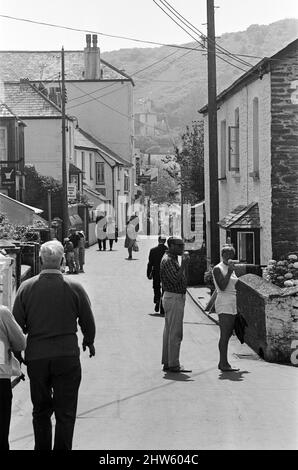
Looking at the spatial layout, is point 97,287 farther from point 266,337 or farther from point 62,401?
point 62,401

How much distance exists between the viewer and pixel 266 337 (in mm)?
12906

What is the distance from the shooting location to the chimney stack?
70000mm

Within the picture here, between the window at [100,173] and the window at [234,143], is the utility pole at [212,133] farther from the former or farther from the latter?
the window at [100,173]

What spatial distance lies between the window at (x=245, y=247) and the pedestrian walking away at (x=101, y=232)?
21642 millimetres

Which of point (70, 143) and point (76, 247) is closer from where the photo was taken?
point (76, 247)

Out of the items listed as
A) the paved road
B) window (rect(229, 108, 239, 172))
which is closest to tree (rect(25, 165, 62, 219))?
window (rect(229, 108, 239, 172))

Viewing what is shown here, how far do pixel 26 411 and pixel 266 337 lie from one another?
4214mm

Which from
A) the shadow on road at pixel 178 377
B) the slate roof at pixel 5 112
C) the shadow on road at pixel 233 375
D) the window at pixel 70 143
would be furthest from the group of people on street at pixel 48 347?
the window at pixel 70 143

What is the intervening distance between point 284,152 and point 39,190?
24.5 meters

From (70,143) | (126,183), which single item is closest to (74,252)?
(70,143)

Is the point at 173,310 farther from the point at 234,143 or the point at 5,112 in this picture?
the point at 5,112

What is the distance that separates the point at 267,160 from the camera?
20016 millimetres

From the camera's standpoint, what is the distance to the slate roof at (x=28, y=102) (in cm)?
4972

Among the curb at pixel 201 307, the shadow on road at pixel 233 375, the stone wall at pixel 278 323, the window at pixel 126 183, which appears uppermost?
the window at pixel 126 183
